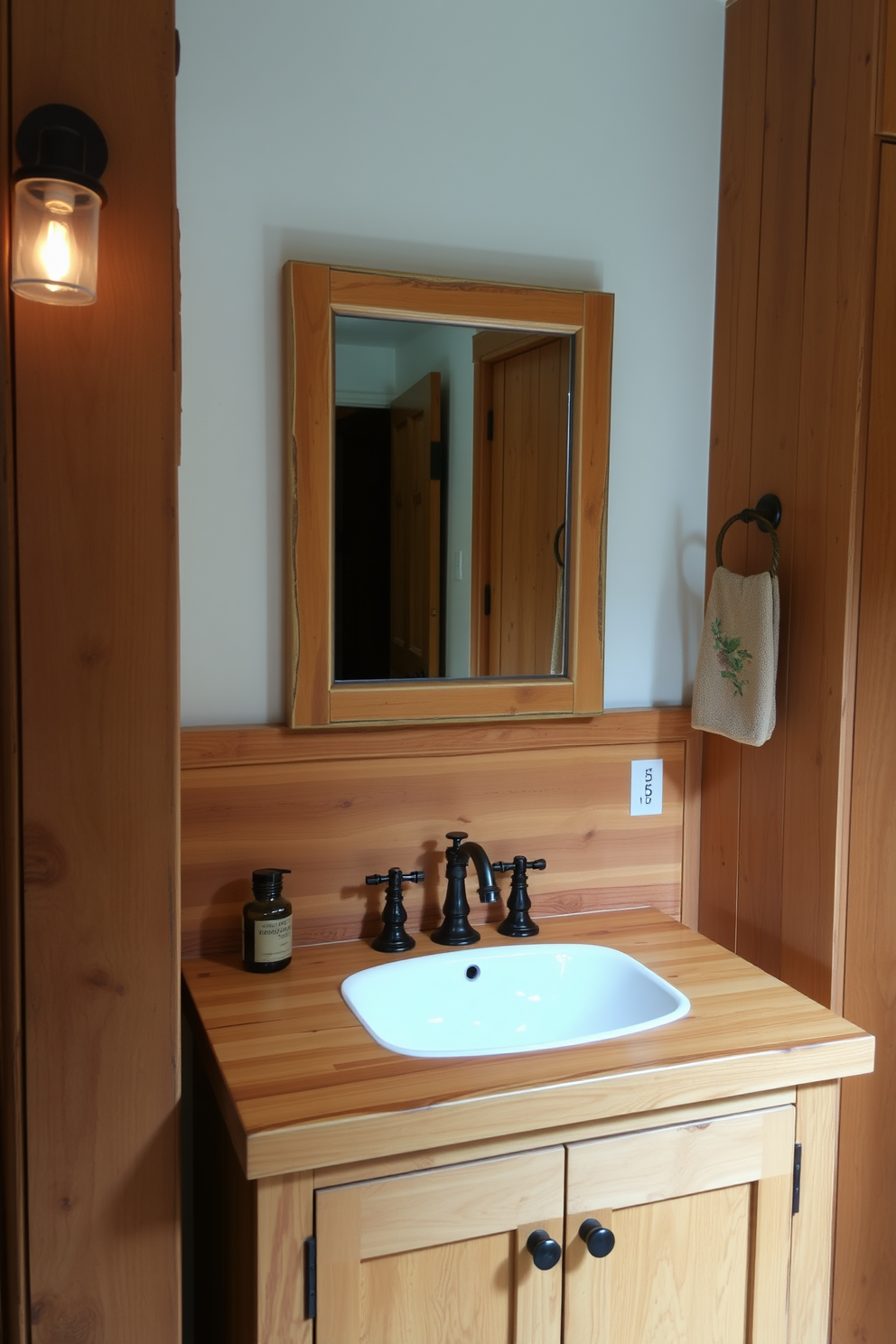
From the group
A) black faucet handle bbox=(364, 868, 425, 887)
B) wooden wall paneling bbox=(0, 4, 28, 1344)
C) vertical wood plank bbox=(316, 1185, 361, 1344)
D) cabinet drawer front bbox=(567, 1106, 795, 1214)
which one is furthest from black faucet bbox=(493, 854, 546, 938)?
wooden wall paneling bbox=(0, 4, 28, 1344)

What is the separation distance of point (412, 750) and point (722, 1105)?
71 cm

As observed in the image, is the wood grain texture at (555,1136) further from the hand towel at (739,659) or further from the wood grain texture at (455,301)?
the wood grain texture at (455,301)

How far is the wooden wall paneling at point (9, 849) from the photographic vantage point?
3.63 feet

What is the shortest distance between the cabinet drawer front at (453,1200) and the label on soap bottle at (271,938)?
1.45 feet

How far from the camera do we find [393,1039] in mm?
1532

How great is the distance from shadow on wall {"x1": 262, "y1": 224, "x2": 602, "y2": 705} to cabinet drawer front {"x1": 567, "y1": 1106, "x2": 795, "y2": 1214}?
83 cm

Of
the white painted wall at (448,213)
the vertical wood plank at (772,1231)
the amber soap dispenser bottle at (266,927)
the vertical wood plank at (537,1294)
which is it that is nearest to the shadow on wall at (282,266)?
the white painted wall at (448,213)

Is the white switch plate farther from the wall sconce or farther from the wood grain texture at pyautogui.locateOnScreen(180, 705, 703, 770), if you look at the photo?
the wall sconce

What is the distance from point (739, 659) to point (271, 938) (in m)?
0.86

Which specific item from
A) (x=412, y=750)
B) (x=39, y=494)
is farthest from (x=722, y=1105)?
(x=39, y=494)

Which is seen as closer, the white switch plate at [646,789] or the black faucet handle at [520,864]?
the black faucet handle at [520,864]

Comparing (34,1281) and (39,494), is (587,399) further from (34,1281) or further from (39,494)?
(34,1281)

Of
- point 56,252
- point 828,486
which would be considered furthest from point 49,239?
point 828,486

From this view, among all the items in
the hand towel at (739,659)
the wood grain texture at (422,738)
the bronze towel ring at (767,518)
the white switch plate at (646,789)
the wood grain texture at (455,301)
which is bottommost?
the white switch plate at (646,789)
